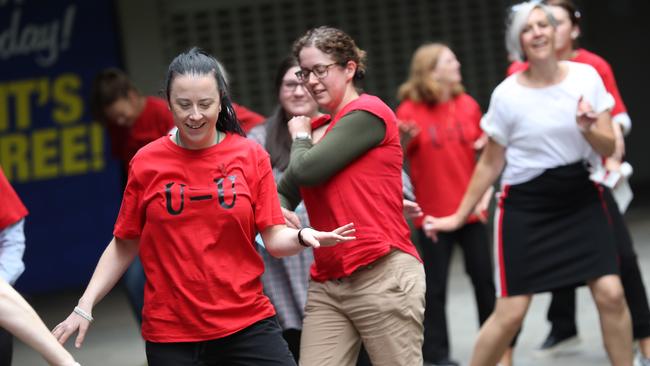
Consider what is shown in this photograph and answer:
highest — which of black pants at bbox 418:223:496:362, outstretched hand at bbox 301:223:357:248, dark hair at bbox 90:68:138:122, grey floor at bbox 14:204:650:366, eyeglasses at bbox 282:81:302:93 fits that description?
eyeglasses at bbox 282:81:302:93

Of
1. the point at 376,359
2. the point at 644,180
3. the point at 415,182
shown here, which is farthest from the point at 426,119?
the point at 644,180

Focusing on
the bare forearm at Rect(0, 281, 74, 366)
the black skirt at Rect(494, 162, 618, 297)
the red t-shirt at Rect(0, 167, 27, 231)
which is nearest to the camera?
the bare forearm at Rect(0, 281, 74, 366)

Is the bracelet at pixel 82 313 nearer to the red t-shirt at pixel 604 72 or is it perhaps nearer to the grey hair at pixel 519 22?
the grey hair at pixel 519 22

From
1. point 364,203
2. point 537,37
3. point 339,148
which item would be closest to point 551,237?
point 537,37

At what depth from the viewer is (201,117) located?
13.0ft

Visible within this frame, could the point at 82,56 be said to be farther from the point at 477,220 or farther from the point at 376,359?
the point at 376,359

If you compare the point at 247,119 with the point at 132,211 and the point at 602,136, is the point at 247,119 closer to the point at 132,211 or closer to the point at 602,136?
the point at 602,136

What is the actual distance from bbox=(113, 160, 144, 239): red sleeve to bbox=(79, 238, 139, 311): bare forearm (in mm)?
62

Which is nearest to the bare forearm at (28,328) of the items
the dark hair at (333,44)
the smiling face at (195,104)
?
the smiling face at (195,104)

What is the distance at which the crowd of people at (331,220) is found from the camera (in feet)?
13.1

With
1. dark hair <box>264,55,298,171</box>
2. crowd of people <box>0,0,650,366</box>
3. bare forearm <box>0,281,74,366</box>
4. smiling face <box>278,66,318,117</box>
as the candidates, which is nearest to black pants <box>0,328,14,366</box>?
crowd of people <box>0,0,650,366</box>

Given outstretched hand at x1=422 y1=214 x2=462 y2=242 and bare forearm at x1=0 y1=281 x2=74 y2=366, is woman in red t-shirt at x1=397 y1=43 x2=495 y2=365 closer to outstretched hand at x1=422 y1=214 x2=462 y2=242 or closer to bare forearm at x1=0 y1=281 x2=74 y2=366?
outstretched hand at x1=422 y1=214 x2=462 y2=242

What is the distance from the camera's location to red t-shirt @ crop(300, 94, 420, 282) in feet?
14.5

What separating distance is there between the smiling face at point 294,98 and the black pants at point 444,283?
1815 millimetres
